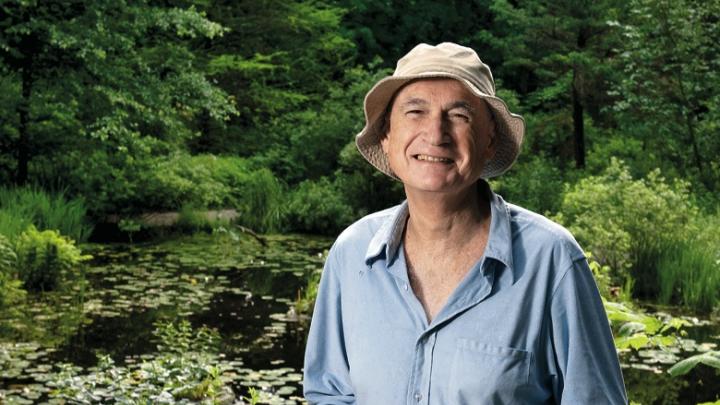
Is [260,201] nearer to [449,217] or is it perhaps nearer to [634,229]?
[634,229]

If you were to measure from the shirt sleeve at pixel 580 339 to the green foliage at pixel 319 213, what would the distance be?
1380 cm

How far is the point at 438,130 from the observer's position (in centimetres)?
201

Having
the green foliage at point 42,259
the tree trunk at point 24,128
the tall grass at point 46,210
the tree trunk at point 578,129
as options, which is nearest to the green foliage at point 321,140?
the tree trunk at point 578,129

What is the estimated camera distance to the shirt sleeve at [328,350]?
7.03 ft

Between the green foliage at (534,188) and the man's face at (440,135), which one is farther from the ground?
the man's face at (440,135)

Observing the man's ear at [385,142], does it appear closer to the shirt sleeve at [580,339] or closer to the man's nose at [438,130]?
the man's nose at [438,130]

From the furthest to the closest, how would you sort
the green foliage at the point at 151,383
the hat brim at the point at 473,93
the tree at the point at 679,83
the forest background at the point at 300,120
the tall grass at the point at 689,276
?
the tree at the point at 679,83, the forest background at the point at 300,120, the tall grass at the point at 689,276, the green foliage at the point at 151,383, the hat brim at the point at 473,93

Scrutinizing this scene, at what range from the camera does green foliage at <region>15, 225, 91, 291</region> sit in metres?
10.5

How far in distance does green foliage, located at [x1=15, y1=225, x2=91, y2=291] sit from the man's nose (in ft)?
29.5

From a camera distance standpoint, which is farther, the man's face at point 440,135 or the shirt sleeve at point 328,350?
the shirt sleeve at point 328,350

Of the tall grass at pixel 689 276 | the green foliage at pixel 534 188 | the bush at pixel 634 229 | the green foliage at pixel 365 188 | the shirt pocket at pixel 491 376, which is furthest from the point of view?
the green foliage at pixel 365 188

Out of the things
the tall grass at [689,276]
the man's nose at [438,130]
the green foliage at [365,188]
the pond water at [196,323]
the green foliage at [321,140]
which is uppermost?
the man's nose at [438,130]

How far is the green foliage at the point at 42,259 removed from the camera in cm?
1052

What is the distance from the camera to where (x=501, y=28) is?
26.0m
